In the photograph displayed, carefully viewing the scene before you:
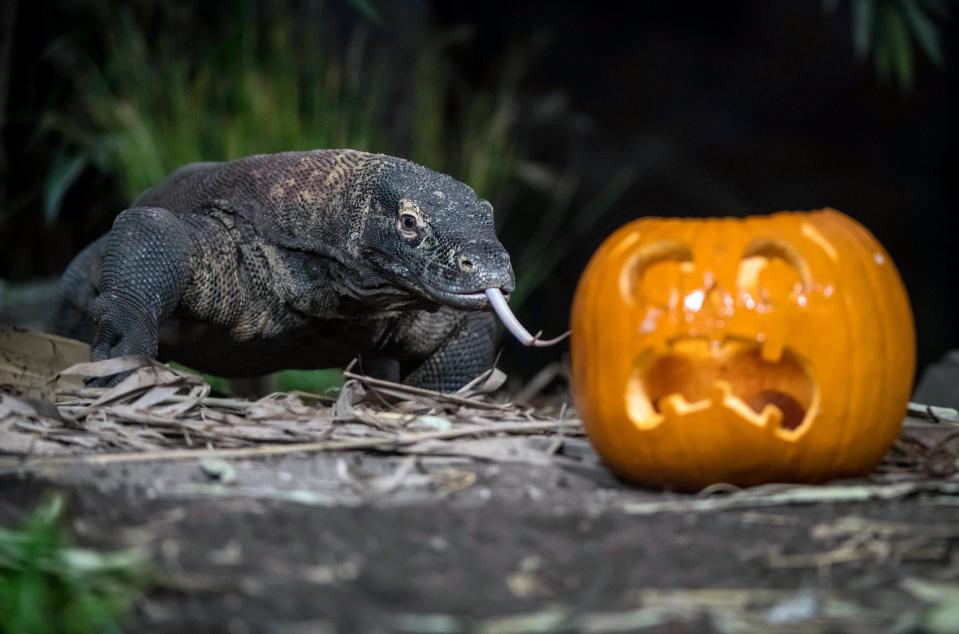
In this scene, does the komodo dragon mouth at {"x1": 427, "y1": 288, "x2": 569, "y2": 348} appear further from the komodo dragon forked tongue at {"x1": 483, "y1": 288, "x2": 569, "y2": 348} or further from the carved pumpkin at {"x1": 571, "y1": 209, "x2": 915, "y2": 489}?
the carved pumpkin at {"x1": 571, "y1": 209, "x2": 915, "y2": 489}

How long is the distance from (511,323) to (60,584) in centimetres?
154

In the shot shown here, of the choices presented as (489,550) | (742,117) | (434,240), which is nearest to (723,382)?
(489,550)

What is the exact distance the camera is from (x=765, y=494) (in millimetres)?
2580

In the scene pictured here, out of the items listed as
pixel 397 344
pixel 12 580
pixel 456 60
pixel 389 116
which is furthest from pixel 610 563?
pixel 456 60

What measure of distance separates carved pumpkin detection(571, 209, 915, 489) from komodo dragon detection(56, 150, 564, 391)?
3.27 feet

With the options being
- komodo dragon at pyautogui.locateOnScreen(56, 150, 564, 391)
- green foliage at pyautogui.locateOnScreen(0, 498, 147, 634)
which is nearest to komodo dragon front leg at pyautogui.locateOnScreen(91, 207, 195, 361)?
komodo dragon at pyautogui.locateOnScreen(56, 150, 564, 391)

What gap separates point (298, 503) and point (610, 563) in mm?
622

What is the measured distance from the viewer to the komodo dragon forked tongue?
10.5 ft

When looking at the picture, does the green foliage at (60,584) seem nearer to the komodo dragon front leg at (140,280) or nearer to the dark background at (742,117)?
the komodo dragon front leg at (140,280)

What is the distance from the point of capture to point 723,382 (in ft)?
8.66

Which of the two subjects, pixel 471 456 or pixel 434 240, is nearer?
pixel 471 456

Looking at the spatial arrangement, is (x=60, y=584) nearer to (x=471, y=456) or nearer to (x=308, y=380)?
(x=471, y=456)

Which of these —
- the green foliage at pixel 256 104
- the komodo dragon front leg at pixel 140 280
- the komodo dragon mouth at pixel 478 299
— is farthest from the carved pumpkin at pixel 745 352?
the green foliage at pixel 256 104

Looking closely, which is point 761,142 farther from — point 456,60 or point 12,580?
point 12,580
